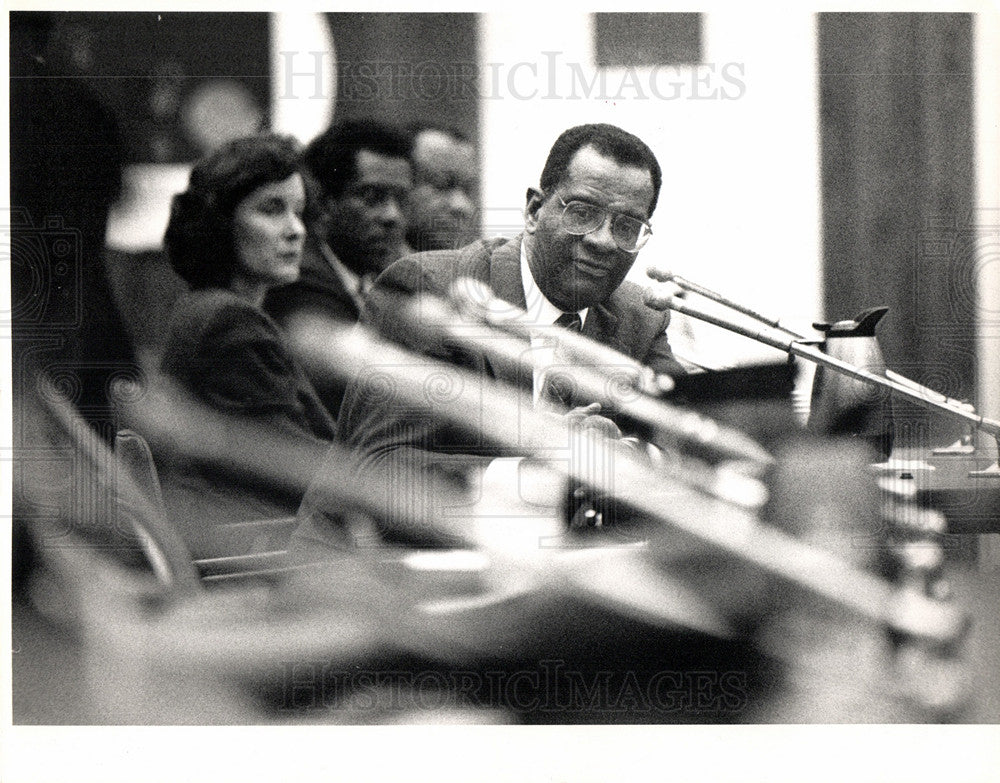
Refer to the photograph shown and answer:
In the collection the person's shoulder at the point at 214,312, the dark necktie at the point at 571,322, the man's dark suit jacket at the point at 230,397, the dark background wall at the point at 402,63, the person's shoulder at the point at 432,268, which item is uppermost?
the dark background wall at the point at 402,63

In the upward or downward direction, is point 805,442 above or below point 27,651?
above

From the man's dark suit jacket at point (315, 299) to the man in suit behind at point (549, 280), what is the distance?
0.24 ft

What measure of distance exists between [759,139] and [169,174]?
5.60 ft

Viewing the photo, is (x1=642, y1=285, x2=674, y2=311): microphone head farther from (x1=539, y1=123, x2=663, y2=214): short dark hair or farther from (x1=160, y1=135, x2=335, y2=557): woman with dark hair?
(x1=160, y1=135, x2=335, y2=557): woman with dark hair

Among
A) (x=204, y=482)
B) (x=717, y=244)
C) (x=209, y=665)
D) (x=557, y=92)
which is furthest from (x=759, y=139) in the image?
(x=209, y=665)

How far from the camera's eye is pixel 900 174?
3.55 m

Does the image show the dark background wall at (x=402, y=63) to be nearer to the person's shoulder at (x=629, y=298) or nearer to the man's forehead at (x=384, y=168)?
the man's forehead at (x=384, y=168)

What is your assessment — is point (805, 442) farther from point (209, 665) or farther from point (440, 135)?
point (209, 665)

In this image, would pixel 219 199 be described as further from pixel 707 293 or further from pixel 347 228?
pixel 707 293

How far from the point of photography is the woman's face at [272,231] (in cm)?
348

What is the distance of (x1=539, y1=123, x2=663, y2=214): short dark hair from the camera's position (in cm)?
348

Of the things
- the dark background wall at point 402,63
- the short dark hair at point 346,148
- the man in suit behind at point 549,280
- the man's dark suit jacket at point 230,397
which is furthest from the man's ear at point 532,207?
the man's dark suit jacket at point 230,397

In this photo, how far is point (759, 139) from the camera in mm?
3531

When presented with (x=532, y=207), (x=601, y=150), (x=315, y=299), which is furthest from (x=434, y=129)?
(x=315, y=299)
